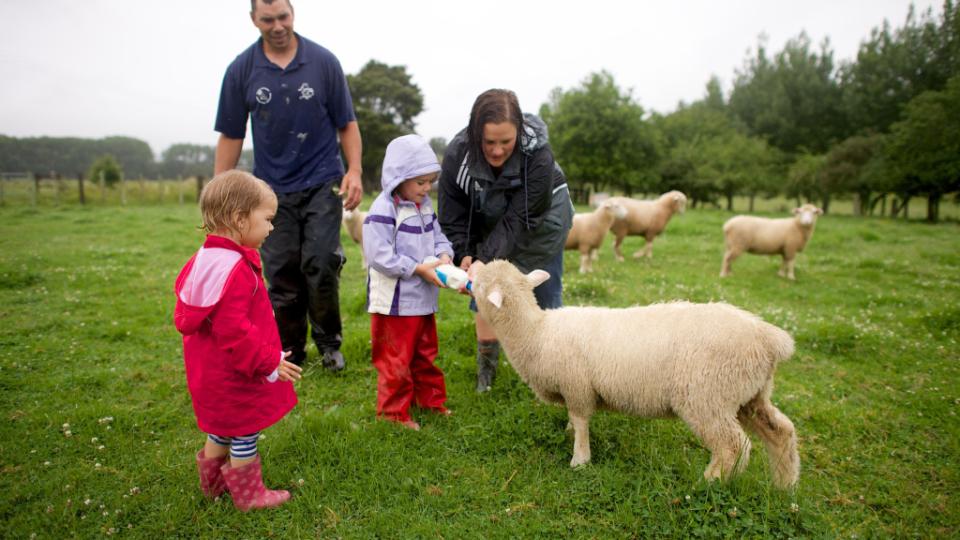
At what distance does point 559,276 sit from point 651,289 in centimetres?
Answer: 501

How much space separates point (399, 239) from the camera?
3.88 meters

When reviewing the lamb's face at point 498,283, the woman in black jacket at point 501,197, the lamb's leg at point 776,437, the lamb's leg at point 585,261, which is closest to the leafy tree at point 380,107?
the lamb's leg at point 585,261

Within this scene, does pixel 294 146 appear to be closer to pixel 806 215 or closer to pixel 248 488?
pixel 248 488

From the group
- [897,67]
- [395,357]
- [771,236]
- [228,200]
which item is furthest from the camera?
[897,67]

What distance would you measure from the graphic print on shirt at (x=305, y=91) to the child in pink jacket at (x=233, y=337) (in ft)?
7.08

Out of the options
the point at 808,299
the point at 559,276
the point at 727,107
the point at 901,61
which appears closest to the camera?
the point at 559,276

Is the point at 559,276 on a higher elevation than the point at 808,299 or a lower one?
higher

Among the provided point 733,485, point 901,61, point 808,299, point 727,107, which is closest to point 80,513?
point 733,485

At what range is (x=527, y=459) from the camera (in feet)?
11.8

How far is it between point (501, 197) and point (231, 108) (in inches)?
109

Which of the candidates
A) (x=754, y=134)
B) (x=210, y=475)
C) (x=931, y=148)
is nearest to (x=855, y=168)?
(x=931, y=148)

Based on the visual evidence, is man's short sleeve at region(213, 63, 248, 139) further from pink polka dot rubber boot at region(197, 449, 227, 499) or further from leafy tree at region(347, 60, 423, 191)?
leafy tree at region(347, 60, 423, 191)

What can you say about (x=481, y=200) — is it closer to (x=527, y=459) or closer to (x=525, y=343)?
(x=525, y=343)

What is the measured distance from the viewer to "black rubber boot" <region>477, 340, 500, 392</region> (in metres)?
4.70
